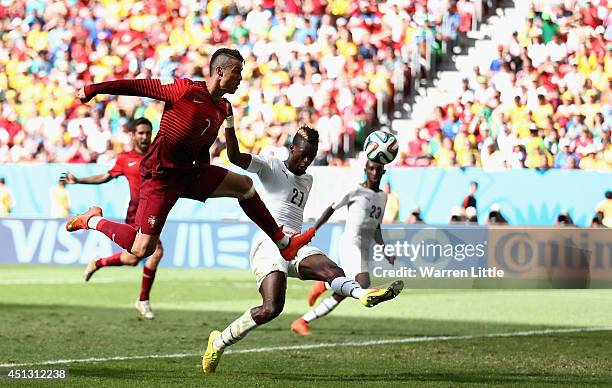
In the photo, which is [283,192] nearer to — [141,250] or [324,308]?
[141,250]

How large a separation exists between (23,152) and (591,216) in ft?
42.8

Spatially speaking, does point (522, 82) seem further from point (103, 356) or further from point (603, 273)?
point (103, 356)

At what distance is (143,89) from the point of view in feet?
29.3

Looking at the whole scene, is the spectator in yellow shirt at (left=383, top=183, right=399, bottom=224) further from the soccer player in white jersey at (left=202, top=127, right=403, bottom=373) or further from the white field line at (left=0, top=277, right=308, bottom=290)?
the soccer player in white jersey at (left=202, top=127, right=403, bottom=373)

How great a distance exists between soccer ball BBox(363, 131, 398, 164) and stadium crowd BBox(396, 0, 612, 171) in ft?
34.6

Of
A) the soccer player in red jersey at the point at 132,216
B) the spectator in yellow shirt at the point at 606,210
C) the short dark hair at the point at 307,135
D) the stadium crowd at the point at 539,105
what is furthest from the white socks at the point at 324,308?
the stadium crowd at the point at 539,105

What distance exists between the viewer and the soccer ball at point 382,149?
Result: 449 inches

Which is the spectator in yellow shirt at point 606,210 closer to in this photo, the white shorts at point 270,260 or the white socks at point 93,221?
the white shorts at point 270,260

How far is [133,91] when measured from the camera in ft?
29.2

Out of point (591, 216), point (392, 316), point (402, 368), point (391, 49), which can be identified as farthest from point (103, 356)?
point (391, 49)

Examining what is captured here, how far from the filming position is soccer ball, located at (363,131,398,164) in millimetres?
11398

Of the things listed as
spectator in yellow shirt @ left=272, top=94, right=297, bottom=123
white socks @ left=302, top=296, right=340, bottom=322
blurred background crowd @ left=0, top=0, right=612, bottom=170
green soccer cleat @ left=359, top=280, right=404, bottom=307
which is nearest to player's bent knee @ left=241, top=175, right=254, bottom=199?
green soccer cleat @ left=359, top=280, right=404, bottom=307
